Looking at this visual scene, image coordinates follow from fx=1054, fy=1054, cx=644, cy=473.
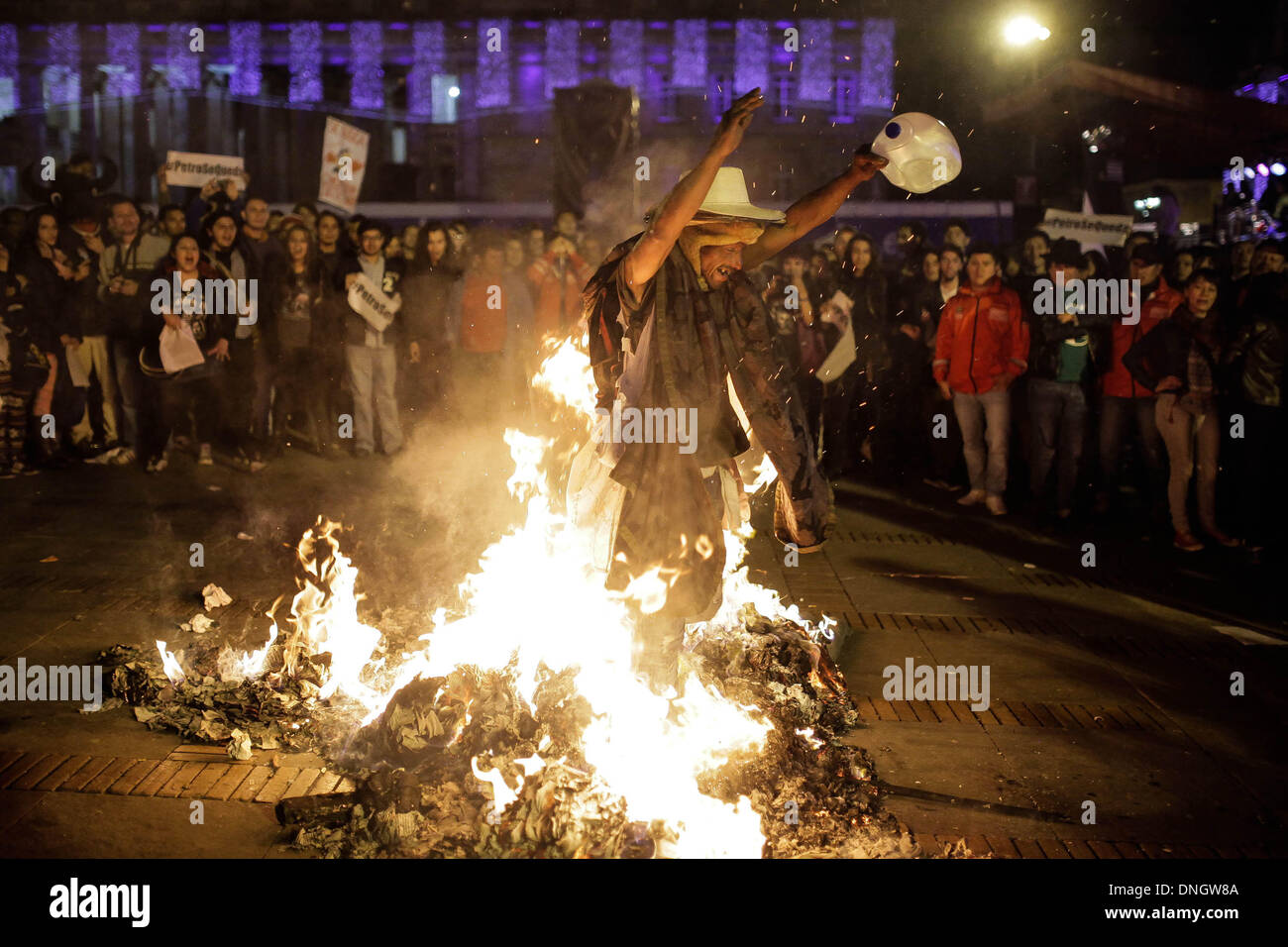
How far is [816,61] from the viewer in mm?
36875

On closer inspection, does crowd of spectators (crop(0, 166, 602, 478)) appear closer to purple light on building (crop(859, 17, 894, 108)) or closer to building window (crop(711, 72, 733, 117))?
building window (crop(711, 72, 733, 117))

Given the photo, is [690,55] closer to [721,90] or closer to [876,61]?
[721,90]

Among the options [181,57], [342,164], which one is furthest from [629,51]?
[342,164]

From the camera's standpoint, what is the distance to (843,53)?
36.2 m

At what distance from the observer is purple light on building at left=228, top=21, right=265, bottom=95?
1540 inches

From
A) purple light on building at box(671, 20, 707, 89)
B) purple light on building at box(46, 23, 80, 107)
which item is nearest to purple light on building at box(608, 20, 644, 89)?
purple light on building at box(671, 20, 707, 89)

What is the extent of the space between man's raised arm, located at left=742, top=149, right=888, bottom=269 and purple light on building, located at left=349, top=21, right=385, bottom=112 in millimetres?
38386

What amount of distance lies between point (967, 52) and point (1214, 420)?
82.1 ft

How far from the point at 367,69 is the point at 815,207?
39268 mm

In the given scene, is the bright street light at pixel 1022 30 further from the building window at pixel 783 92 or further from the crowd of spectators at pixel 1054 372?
the building window at pixel 783 92

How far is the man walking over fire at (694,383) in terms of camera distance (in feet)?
13.0

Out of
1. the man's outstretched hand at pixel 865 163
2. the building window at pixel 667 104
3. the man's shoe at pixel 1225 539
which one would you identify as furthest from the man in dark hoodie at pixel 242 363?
the building window at pixel 667 104

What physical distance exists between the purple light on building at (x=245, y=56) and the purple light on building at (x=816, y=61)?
20162mm
